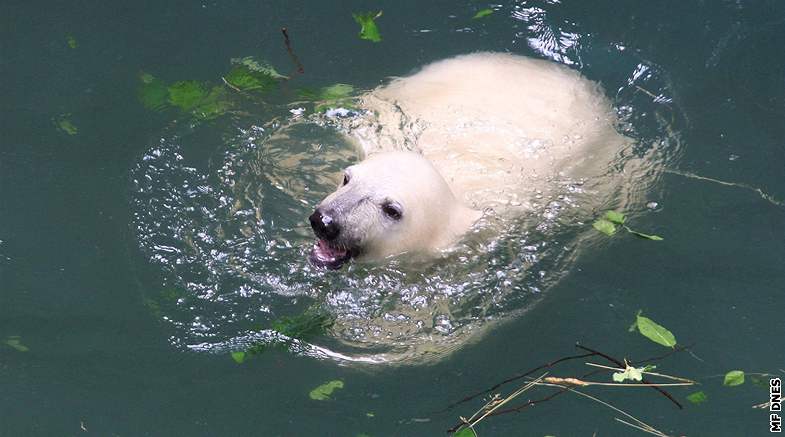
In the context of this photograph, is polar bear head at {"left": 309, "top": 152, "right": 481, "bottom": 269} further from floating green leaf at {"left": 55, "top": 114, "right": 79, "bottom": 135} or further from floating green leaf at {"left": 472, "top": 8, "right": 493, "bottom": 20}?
floating green leaf at {"left": 472, "top": 8, "right": 493, "bottom": 20}

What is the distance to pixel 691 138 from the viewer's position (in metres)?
5.76

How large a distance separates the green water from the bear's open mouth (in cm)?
33

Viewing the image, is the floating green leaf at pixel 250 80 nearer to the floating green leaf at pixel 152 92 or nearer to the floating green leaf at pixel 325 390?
the floating green leaf at pixel 152 92

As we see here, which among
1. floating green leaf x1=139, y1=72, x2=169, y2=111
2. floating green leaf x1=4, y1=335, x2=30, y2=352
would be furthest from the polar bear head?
floating green leaf x1=139, y1=72, x2=169, y2=111

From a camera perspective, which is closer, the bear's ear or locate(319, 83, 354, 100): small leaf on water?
the bear's ear

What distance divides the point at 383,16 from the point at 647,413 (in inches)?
155

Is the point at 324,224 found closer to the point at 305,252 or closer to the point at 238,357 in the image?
the point at 305,252

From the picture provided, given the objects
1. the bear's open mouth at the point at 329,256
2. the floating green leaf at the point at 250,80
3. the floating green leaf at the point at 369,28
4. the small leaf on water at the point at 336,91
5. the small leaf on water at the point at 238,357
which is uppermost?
the floating green leaf at the point at 369,28

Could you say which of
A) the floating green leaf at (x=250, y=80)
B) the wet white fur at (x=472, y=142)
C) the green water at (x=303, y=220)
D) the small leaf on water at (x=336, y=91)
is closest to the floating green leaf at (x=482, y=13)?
the green water at (x=303, y=220)

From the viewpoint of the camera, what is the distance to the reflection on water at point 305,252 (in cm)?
452

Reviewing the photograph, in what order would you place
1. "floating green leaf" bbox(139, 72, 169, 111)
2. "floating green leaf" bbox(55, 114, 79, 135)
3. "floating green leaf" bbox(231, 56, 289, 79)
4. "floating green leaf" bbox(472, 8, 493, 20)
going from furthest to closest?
"floating green leaf" bbox(472, 8, 493, 20) < "floating green leaf" bbox(231, 56, 289, 79) < "floating green leaf" bbox(139, 72, 169, 111) < "floating green leaf" bbox(55, 114, 79, 135)

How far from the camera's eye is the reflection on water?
4.52m

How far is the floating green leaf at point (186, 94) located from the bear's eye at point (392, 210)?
2.08 m

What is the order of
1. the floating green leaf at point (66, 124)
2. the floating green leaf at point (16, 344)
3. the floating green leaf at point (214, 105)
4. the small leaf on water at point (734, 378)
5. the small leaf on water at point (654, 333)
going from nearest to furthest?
1. the small leaf on water at point (654, 333)
2. the small leaf on water at point (734, 378)
3. the floating green leaf at point (16, 344)
4. the floating green leaf at point (66, 124)
5. the floating green leaf at point (214, 105)
